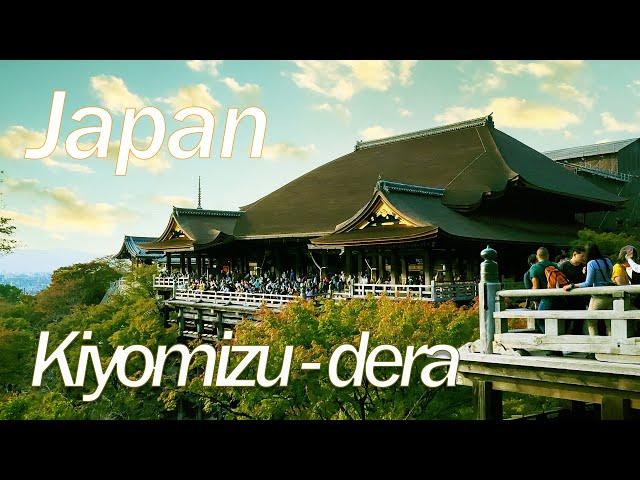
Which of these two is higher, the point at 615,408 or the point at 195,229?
the point at 195,229

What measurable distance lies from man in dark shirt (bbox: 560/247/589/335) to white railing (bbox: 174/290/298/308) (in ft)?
38.7

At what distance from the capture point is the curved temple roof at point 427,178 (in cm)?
2209

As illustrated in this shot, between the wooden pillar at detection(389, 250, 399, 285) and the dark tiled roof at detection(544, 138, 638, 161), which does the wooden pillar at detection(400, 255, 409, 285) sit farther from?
the dark tiled roof at detection(544, 138, 638, 161)

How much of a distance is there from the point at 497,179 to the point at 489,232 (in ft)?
11.8

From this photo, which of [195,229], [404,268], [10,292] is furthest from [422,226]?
[10,292]

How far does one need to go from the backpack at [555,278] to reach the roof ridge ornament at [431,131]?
72.1ft

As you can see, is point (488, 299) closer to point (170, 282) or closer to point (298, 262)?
point (298, 262)

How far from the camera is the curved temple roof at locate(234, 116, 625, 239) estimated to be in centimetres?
2209

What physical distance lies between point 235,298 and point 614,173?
18720 mm

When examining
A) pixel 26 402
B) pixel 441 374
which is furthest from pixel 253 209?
pixel 441 374

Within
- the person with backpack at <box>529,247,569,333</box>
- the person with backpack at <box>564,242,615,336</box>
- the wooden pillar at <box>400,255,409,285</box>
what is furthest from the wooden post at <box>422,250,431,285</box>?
the person with backpack at <box>564,242,615,336</box>

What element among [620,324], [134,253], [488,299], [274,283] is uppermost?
[134,253]

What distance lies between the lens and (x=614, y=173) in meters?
28.0
